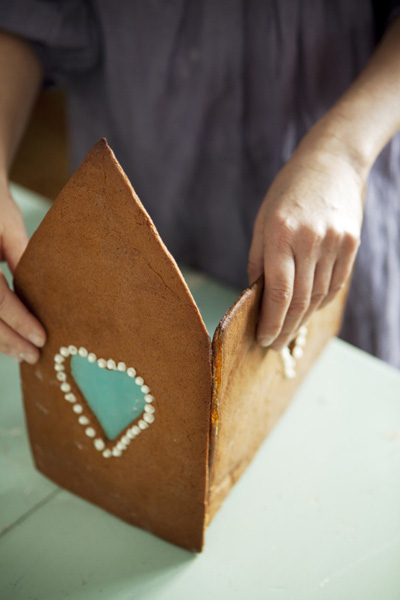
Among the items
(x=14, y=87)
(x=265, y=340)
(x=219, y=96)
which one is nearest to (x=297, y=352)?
(x=265, y=340)

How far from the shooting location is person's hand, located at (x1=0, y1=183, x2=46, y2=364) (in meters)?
0.47

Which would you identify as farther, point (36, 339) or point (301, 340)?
point (301, 340)

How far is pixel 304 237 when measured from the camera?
1.58ft

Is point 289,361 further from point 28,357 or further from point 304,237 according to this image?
point 28,357

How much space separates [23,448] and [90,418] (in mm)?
160

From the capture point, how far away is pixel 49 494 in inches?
23.1

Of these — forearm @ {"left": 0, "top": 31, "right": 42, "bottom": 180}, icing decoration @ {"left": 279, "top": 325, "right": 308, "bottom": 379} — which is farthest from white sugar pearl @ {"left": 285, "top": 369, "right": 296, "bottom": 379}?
forearm @ {"left": 0, "top": 31, "right": 42, "bottom": 180}

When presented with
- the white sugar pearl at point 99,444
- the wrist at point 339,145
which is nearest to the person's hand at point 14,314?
the white sugar pearl at point 99,444

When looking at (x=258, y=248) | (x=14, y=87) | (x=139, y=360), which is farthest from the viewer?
(x=14, y=87)

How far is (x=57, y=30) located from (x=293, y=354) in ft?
1.78

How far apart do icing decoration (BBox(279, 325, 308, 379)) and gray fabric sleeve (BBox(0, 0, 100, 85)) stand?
1.68ft

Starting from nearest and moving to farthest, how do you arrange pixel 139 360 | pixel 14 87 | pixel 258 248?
pixel 139 360 → pixel 258 248 → pixel 14 87

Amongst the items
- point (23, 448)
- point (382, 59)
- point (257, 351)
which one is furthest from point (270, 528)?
point (382, 59)

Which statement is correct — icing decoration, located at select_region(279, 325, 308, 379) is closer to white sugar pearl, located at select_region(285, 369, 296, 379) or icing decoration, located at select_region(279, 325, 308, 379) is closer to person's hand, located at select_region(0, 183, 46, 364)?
white sugar pearl, located at select_region(285, 369, 296, 379)
